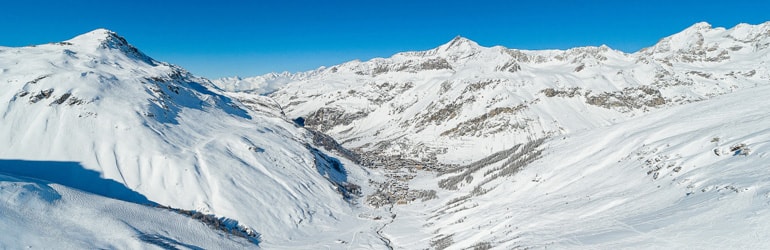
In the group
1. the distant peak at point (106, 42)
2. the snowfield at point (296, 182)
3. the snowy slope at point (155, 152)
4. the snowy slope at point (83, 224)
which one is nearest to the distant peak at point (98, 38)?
the distant peak at point (106, 42)

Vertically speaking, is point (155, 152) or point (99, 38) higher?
point (99, 38)

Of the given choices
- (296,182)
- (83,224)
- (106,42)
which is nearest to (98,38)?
(106,42)

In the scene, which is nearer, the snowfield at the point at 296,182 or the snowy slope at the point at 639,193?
the snowy slope at the point at 639,193

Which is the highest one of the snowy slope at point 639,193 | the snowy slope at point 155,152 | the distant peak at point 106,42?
the distant peak at point 106,42

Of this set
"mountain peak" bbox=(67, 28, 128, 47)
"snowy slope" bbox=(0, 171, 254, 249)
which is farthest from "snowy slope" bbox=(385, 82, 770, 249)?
"mountain peak" bbox=(67, 28, 128, 47)

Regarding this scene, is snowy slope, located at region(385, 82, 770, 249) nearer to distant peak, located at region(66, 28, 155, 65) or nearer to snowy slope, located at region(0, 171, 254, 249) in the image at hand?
snowy slope, located at region(0, 171, 254, 249)

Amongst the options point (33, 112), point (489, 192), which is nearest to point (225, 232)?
point (489, 192)

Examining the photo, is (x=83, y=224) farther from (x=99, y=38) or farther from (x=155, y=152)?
(x=99, y=38)

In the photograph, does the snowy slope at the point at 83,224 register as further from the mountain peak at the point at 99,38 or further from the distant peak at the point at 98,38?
the distant peak at the point at 98,38
